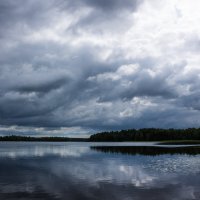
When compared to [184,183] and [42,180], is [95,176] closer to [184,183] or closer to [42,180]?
[42,180]

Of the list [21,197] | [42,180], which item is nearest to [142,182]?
[42,180]

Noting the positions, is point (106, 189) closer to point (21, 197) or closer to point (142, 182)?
point (142, 182)

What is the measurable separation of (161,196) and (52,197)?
424 inches

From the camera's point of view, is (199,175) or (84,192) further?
(199,175)

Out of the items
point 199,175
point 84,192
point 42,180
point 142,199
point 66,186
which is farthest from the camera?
point 199,175

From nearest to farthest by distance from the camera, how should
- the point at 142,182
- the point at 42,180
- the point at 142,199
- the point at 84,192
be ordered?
the point at 142,199
the point at 84,192
the point at 142,182
the point at 42,180

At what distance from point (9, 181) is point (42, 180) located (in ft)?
14.3

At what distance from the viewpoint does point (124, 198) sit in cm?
3005

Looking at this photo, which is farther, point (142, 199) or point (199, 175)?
point (199, 175)

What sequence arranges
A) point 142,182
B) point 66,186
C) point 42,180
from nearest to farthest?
→ point 66,186
point 142,182
point 42,180

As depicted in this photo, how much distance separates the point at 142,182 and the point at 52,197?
13.7 meters

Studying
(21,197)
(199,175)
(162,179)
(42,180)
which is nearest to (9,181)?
(42,180)

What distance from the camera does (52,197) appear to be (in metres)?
31.0

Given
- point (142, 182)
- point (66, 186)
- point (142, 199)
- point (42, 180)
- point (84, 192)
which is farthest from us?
point (42, 180)
